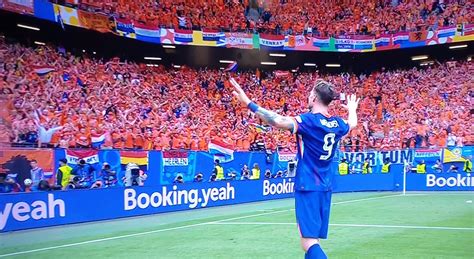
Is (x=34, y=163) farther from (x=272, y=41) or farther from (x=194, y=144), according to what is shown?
(x=272, y=41)

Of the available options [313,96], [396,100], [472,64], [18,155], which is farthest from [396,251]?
[472,64]

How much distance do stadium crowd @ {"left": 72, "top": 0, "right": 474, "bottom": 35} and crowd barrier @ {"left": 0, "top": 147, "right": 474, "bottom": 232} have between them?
42.2ft

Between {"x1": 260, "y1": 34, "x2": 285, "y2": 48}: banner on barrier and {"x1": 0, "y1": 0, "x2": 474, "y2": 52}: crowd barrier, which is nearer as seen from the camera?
{"x1": 0, "y1": 0, "x2": 474, "y2": 52}: crowd barrier

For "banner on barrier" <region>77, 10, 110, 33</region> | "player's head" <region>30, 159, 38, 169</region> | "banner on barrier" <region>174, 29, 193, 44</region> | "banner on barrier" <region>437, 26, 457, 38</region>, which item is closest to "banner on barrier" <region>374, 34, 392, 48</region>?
"banner on barrier" <region>437, 26, 457, 38</region>

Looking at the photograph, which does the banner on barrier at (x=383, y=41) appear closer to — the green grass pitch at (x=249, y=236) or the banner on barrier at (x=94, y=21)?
the banner on barrier at (x=94, y=21)

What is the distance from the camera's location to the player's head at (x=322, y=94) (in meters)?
4.88

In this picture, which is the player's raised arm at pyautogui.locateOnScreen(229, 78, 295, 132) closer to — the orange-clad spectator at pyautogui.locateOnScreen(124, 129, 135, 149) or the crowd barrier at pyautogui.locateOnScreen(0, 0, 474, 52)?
the orange-clad spectator at pyautogui.locateOnScreen(124, 129, 135, 149)

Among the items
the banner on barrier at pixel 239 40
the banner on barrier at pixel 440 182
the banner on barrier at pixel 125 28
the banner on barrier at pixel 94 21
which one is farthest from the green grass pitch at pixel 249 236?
the banner on barrier at pixel 239 40

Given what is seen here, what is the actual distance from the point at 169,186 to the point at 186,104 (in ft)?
40.0

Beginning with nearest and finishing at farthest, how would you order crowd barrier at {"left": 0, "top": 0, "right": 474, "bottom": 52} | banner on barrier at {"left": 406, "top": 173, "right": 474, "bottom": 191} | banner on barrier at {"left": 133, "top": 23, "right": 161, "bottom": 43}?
crowd barrier at {"left": 0, "top": 0, "right": 474, "bottom": 52}
banner on barrier at {"left": 406, "top": 173, "right": 474, "bottom": 191}
banner on barrier at {"left": 133, "top": 23, "right": 161, "bottom": 43}

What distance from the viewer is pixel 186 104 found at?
2833cm

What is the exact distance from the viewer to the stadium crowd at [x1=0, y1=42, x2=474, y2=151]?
18.3m

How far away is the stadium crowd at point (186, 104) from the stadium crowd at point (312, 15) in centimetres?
344

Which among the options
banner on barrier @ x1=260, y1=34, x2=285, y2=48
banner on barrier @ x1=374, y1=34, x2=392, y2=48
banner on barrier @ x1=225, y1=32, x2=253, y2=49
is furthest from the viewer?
banner on barrier @ x1=374, y1=34, x2=392, y2=48
